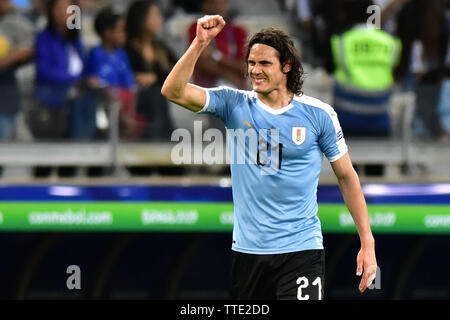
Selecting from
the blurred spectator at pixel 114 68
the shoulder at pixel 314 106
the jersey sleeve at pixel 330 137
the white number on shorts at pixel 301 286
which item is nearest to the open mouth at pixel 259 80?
the shoulder at pixel 314 106

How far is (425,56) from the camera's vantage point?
880cm

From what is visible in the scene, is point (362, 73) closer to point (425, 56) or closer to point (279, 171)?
point (425, 56)

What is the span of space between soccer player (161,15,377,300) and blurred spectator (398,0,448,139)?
3.38 metres

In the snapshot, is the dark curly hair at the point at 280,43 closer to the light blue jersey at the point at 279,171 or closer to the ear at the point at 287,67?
the ear at the point at 287,67

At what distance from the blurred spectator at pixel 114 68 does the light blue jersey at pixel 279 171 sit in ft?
10.4

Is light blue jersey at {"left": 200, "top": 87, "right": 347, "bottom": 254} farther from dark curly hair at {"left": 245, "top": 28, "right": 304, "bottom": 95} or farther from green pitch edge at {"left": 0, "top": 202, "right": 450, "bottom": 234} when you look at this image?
green pitch edge at {"left": 0, "top": 202, "right": 450, "bottom": 234}

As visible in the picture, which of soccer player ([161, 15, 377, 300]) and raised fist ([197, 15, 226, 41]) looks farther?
soccer player ([161, 15, 377, 300])

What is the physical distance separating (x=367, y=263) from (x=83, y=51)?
4332 millimetres

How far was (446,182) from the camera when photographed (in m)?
8.10

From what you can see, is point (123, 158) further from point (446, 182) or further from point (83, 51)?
point (446, 182)

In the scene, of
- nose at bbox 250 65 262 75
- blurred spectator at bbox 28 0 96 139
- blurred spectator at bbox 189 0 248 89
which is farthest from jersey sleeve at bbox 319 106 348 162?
blurred spectator at bbox 28 0 96 139

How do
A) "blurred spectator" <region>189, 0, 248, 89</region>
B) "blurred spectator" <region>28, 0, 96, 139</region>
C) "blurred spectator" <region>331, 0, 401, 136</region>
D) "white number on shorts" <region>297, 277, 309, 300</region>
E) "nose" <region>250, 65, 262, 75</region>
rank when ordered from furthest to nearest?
"blurred spectator" <region>189, 0, 248, 89</region>
"blurred spectator" <region>331, 0, 401, 136</region>
"blurred spectator" <region>28, 0, 96, 139</region>
"white number on shorts" <region>297, 277, 309, 300</region>
"nose" <region>250, 65, 262, 75</region>

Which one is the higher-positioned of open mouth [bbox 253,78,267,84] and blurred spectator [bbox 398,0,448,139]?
blurred spectator [bbox 398,0,448,139]

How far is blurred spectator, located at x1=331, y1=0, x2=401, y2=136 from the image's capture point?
26.9 ft
